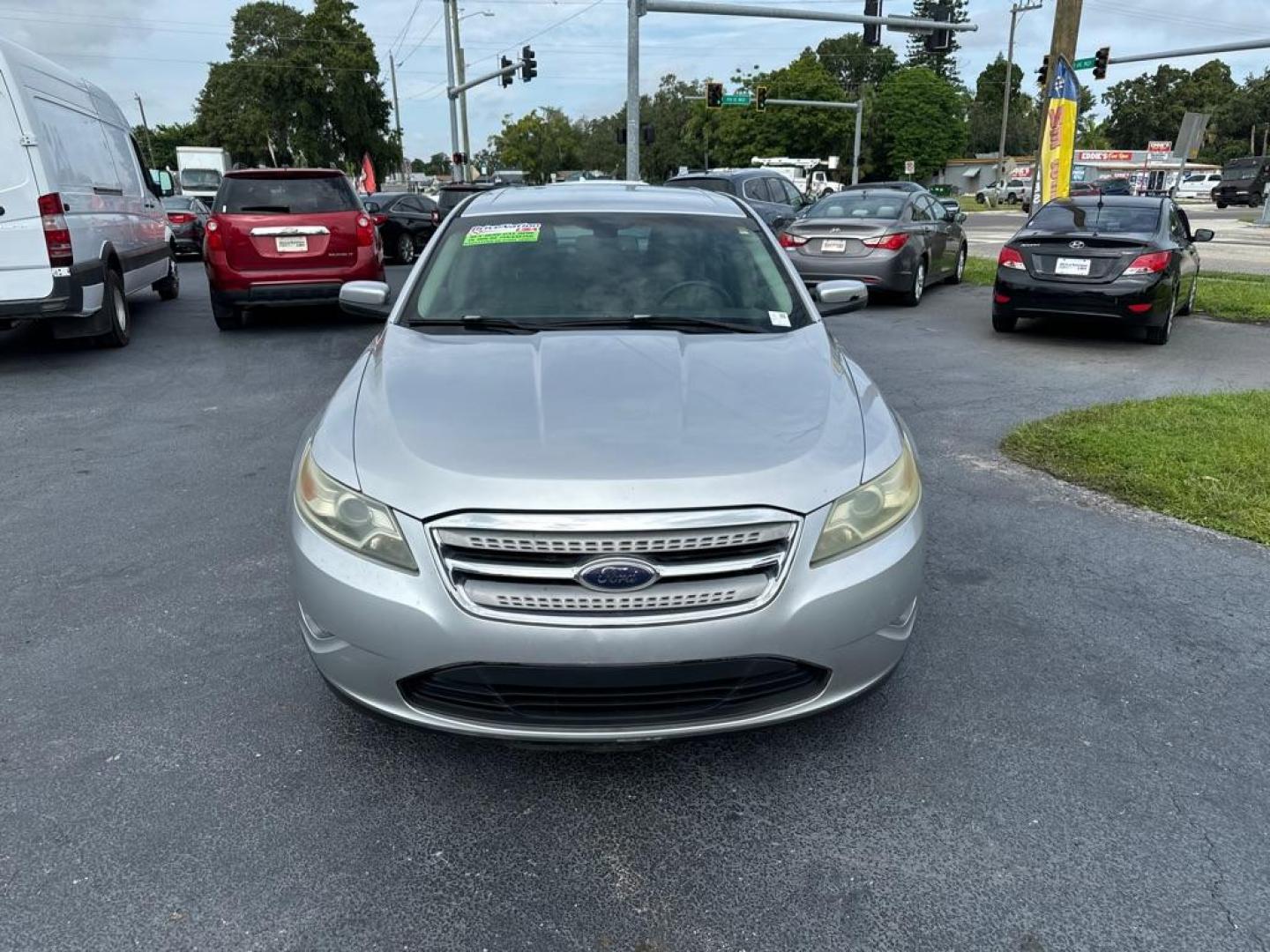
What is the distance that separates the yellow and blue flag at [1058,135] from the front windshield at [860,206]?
3.71 metres

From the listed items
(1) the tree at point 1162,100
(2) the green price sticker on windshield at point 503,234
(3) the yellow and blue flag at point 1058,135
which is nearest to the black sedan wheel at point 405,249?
(3) the yellow and blue flag at point 1058,135

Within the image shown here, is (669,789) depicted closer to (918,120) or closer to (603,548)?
(603,548)

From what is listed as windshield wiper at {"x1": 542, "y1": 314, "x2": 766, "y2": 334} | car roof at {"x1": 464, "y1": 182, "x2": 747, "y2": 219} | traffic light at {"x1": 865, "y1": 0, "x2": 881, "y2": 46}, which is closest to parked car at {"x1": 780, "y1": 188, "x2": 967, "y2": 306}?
car roof at {"x1": 464, "y1": 182, "x2": 747, "y2": 219}

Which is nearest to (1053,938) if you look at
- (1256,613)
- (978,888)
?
(978,888)

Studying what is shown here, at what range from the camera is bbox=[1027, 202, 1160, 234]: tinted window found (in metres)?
9.43

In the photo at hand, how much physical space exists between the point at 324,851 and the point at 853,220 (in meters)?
10.9

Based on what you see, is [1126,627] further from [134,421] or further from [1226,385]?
[134,421]

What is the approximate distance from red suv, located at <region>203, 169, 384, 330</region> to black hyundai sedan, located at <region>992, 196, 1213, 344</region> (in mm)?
7120

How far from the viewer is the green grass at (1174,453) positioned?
192 inches

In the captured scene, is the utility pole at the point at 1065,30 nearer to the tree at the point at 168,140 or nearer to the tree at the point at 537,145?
the tree at the point at 537,145

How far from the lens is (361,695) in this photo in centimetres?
246

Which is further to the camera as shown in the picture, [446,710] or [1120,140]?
[1120,140]

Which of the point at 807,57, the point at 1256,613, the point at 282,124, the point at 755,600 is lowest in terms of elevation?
the point at 1256,613

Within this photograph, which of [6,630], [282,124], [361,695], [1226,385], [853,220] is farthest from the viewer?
[282,124]
